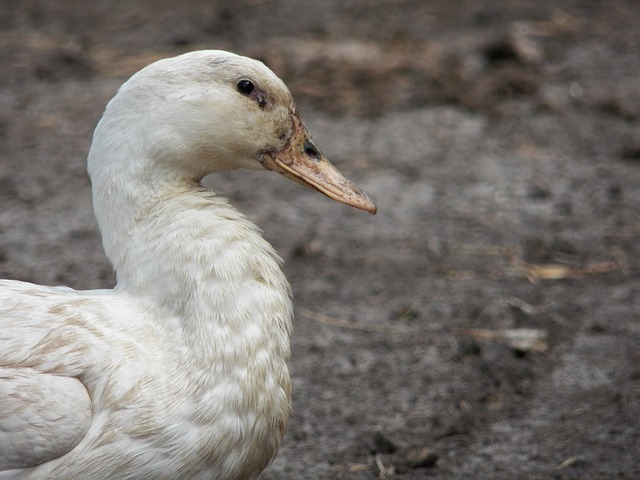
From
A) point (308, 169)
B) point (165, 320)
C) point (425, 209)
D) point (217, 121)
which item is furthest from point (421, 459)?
point (425, 209)

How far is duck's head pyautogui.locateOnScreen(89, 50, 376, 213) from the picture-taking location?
3.13 meters

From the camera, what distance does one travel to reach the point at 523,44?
7.73 m

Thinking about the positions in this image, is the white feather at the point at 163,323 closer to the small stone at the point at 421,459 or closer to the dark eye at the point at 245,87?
the dark eye at the point at 245,87

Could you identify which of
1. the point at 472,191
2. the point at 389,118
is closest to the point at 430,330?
the point at 472,191

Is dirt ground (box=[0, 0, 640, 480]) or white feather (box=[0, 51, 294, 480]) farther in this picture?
dirt ground (box=[0, 0, 640, 480])

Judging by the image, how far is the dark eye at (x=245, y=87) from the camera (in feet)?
10.7

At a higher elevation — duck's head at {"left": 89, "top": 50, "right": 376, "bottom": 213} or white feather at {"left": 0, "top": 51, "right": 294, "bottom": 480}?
duck's head at {"left": 89, "top": 50, "right": 376, "bottom": 213}

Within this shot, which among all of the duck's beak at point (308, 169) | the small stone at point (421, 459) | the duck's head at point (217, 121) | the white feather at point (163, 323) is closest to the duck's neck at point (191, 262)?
the white feather at point (163, 323)

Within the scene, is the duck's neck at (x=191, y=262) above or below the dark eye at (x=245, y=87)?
below

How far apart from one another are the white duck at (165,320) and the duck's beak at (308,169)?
0.07m

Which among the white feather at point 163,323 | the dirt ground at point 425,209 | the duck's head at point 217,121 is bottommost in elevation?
the dirt ground at point 425,209

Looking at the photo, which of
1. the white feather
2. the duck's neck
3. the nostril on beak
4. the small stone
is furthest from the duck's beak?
the small stone

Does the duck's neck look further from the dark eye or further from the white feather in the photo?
the dark eye

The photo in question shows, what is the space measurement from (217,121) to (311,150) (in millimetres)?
380
